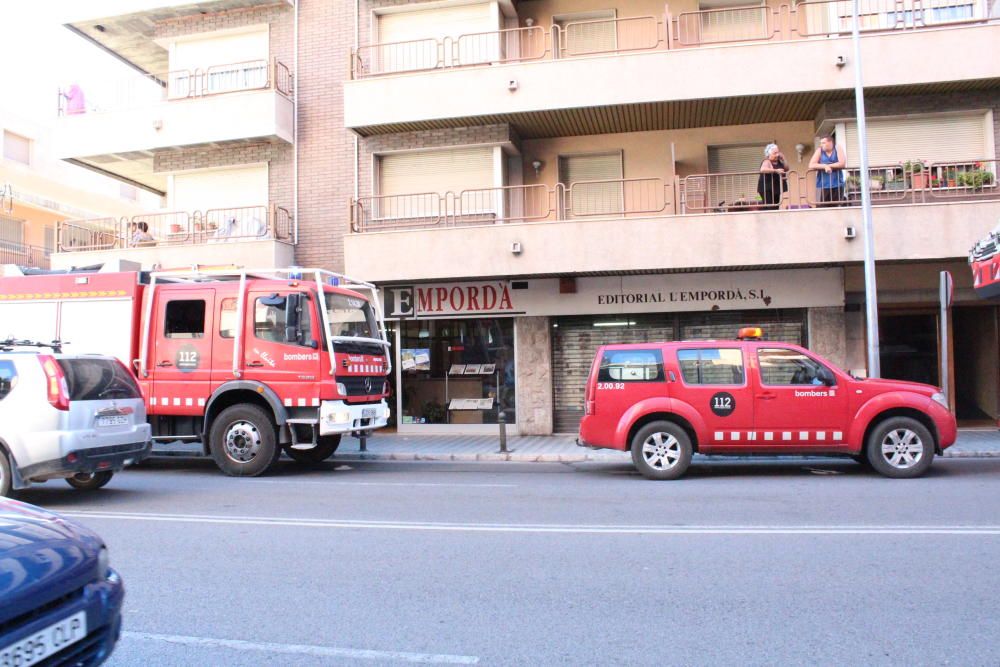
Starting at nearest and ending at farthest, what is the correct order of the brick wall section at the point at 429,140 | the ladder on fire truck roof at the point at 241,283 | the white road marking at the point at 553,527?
the white road marking at the point at 553,527 < the ladder on fire truck roof at the point at 241,283 < the brick wall section at the point at 429,140

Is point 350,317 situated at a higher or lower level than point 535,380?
higher

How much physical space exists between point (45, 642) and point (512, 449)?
11210mm

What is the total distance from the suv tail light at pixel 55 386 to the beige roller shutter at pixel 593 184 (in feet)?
34.7

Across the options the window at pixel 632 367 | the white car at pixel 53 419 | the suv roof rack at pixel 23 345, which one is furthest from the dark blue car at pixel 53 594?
the window at pixel 632 367

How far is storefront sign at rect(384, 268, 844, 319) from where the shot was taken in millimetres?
15438

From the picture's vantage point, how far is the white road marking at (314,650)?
3992 mm

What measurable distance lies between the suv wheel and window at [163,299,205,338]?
3.54 meters

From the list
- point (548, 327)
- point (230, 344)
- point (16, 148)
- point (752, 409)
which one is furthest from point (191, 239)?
point (16, 148)

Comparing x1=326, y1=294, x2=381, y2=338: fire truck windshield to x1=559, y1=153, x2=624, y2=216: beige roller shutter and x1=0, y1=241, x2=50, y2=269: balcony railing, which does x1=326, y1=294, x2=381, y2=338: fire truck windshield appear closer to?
x1=559, y1=153, x2=624, y2=216: beige roller shutter

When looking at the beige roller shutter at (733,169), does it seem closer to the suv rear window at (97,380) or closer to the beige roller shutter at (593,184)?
the beige roller shutter at (593,184)

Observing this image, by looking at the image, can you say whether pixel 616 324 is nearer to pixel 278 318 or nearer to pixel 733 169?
pixel 733 169

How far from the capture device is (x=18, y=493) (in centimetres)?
921

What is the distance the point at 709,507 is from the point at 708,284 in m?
8.50

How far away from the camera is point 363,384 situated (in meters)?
11.5
